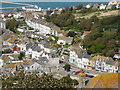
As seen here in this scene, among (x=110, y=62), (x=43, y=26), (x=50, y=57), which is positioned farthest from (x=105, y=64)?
(x=43, y=26)

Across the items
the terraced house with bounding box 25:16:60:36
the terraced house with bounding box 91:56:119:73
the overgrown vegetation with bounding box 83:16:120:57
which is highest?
the terraced house with bounding box 25:16:60:36

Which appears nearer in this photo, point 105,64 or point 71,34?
point 105,64

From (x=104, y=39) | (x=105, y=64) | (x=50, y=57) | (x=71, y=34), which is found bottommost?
(x=105, y=64)

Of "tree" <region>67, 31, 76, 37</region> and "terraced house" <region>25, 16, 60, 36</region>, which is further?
"terraced house" <region>25, 16, 60, 36</region>

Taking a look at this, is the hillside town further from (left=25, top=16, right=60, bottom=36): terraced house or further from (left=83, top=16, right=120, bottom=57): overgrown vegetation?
(left=83, top=16, right=120, bottom=57): overgrown vegetation

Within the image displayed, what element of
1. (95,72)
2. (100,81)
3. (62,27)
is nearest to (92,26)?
(62,27)

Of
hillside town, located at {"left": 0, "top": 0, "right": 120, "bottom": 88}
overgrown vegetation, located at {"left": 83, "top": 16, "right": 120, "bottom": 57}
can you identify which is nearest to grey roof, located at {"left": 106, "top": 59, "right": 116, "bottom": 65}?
hillside town, located at {"left": 0, "top": 0, "right": 120, "bottom": 88}

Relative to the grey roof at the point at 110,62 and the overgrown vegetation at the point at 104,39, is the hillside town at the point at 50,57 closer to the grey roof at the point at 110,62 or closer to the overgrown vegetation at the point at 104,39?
the grey roof at the point at 110,62

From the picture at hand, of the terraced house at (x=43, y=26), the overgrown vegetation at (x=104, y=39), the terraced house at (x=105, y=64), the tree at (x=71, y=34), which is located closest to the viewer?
the terraced house at (x=105, y=64)

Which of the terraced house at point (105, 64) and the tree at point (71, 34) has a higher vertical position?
the tree at point (71, 34)

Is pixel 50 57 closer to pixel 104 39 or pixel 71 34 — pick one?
pixel 104 39

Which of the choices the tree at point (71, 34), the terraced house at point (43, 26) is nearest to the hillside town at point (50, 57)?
the terraced house at point (43, 26)

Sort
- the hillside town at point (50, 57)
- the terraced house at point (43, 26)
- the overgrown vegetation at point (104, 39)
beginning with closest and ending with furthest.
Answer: the hillside town at point (50, 57)
the overgrown vegetation at point (104, 39)
the terraced house at point (43, 26)
